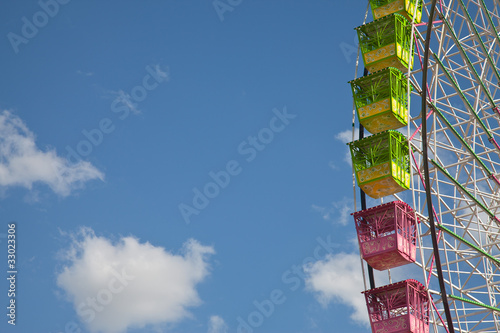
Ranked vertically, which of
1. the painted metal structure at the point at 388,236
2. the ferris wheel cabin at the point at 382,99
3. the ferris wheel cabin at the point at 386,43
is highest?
the ferris wheel cabin at the point at 386,43

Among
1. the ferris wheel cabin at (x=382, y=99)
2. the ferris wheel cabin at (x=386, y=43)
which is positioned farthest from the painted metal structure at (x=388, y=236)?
the ferris wheel cabin at (x=386, y=43)

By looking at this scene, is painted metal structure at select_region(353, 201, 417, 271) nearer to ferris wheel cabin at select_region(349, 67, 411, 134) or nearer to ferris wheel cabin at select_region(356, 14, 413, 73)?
ferris wheel cabin at select_region(349, 67, 411, 134)

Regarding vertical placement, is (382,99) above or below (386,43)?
below

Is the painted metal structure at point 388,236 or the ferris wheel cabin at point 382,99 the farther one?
the ferris wheel cabin at point 382,99

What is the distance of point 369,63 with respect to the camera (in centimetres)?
2506

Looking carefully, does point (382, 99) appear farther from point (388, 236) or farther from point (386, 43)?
point (388, 236)

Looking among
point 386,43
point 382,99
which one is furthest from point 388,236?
point 386,43

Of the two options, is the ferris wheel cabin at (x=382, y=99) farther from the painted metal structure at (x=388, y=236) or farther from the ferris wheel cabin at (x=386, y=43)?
the painted metal structure at (x=388, y=236)

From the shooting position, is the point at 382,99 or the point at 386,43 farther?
the point at 386,43

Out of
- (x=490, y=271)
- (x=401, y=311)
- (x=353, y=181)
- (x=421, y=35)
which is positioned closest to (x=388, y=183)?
(x=353, y=181)

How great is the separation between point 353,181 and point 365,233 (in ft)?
6.74

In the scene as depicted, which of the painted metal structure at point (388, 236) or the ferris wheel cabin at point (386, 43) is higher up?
the ferris wheel cabin at point (386, 43)

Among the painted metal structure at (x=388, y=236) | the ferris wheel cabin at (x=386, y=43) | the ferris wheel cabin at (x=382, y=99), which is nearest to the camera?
the painted metal structure at (x=388, y=236)

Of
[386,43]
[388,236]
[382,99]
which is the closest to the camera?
[388,236]
